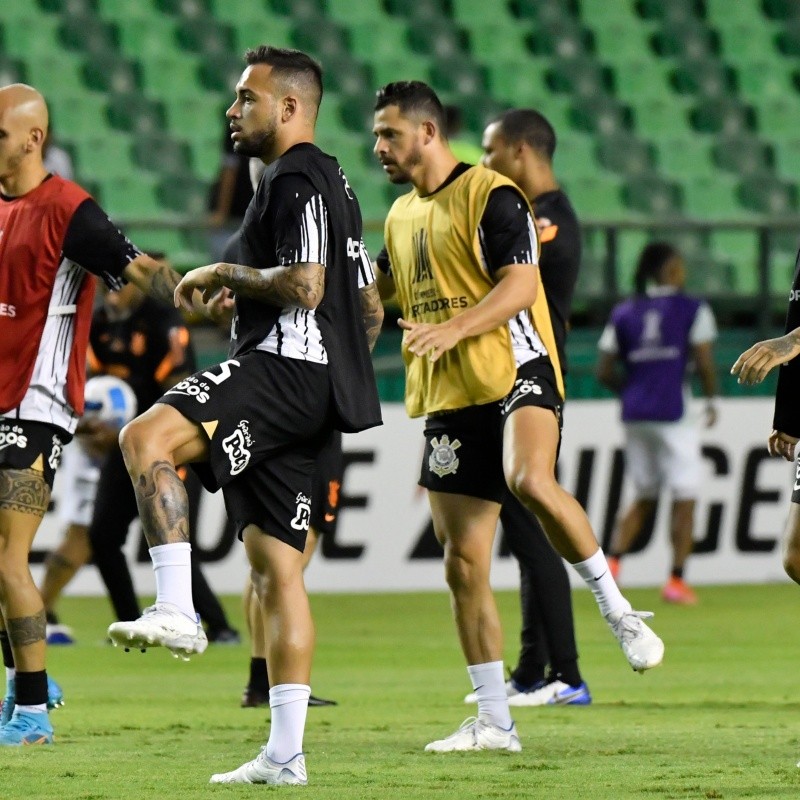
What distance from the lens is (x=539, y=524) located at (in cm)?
741

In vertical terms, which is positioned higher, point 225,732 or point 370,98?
point 370,98

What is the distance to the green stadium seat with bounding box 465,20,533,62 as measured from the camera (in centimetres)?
1755

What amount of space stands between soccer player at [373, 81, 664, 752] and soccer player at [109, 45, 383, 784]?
0.70m

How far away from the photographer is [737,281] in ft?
44.1

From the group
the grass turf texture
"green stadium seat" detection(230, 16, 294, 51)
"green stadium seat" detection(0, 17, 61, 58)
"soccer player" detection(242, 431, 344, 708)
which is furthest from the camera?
"green stadium seat" detection(230, 16, 294, 51)

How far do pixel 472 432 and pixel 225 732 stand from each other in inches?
55.7

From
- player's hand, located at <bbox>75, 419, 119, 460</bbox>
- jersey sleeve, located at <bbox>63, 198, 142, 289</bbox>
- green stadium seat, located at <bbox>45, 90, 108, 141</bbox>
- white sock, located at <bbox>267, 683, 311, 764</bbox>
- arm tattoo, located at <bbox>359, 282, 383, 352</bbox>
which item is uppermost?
green stadium seat, located at <bbox>45, 90, 108, 141</bbox>

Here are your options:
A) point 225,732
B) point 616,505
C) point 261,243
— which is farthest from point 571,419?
point 261,243

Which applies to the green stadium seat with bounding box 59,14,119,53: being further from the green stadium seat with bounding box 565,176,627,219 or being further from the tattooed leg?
the tattooed leg

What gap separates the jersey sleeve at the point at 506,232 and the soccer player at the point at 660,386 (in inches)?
251

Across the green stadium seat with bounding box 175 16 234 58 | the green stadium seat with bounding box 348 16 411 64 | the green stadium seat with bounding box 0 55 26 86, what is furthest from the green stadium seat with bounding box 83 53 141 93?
the green stadium seat with bounding box 348 16 411 64

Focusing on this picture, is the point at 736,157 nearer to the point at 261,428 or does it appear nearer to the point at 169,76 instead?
the point at 169,76

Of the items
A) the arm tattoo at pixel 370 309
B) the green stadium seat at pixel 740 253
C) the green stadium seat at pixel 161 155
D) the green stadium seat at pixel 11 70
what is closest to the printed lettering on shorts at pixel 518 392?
the arm tattoo at pixel 370 309

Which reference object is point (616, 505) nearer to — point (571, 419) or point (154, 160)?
point (571, 419)
